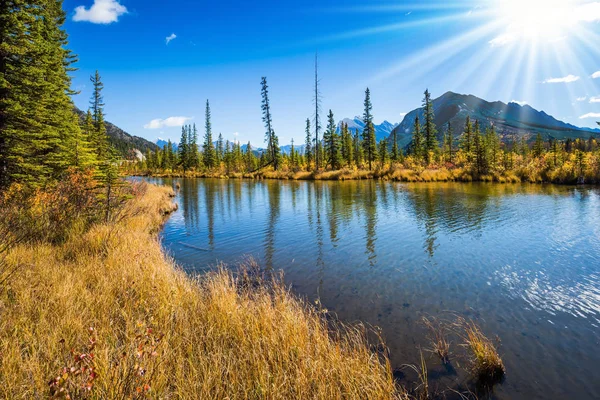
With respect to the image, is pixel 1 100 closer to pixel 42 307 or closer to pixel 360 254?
pixel 42 307

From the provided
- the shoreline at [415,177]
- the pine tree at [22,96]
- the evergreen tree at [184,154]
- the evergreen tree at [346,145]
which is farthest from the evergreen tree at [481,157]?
the evergreen tree at [184,154]

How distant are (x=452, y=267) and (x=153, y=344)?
938 cm

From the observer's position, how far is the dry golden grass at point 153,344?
2.98 m

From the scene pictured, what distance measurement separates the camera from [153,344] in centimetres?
307

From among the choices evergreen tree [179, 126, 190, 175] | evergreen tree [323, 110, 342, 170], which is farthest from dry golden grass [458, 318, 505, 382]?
evergreen tree [179, 126, 190, 175]

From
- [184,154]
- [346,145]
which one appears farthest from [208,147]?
[346,145]

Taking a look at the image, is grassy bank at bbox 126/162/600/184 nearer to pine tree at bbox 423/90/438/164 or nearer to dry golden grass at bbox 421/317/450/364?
pine tree at bbox 423/90/438/164

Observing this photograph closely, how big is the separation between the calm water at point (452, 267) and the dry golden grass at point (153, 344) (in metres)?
1.90

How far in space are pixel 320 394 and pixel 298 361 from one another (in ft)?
2.53

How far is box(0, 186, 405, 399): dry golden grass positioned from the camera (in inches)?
117

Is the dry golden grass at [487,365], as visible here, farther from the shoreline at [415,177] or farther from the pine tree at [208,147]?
the pine tree at [208,147]

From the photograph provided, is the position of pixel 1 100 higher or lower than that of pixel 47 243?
higher

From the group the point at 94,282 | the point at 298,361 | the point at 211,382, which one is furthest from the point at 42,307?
the point at 298,361

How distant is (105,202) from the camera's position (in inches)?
510
